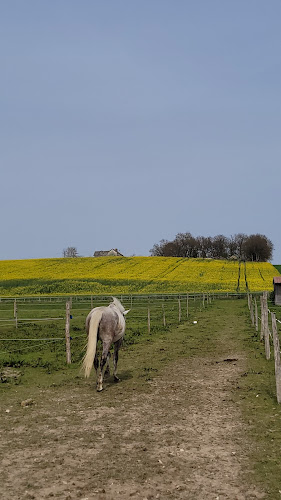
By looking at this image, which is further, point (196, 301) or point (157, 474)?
point (196, 301)

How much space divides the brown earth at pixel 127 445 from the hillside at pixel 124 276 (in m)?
41.1

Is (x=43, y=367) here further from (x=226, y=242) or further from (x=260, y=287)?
(x=226, y=242)

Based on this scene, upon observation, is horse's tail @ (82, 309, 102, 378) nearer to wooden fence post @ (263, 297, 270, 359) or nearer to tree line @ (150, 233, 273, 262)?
wooden fence post @ (263, 297, 270, 359)

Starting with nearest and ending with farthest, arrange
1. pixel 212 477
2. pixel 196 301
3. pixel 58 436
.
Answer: pixel 212 477, pixel 58 436, pixel 196 301

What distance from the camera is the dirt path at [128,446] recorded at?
5.95 m

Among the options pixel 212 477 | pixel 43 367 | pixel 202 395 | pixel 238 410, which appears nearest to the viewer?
pixel 212 477

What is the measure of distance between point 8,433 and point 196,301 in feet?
119

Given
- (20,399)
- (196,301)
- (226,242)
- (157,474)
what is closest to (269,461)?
(157,474)

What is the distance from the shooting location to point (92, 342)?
11.6 metres

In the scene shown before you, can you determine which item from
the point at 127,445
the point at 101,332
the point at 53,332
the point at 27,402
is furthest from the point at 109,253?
the point at 127,445

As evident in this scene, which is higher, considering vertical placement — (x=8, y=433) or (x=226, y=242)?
(x=226, y=242)

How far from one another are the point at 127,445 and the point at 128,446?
54 mm

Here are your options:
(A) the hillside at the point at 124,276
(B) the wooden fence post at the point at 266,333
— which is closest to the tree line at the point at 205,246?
(A) the hillside at the point at 124,276

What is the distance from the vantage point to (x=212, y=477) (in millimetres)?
6242
